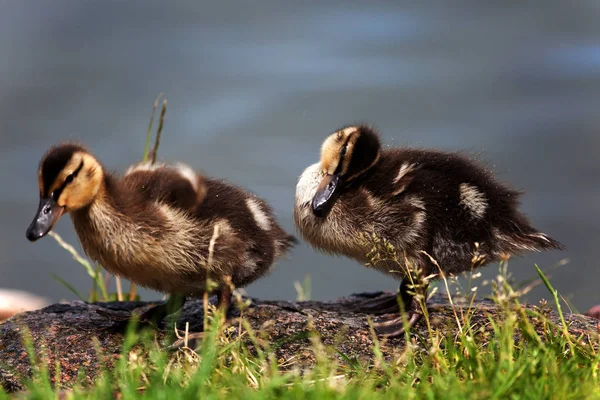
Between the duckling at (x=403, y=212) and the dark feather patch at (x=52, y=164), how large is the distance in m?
1.03

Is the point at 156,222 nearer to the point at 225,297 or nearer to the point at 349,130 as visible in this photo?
the point at 225,297

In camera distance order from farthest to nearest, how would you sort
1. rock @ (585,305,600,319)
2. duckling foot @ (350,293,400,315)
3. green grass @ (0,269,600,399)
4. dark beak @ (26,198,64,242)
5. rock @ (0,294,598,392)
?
rock @ (585,305,600,319), duckling foot @ (350,293,400,315), rock @ (0,294,598,392), dark beak @ (26,198,64,242), green grass @ (0,269,600,399)

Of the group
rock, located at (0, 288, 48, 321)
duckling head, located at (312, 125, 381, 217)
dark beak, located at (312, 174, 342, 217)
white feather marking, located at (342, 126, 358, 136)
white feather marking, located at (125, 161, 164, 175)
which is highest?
white feather marking, located at (342, 126, 358, 136)

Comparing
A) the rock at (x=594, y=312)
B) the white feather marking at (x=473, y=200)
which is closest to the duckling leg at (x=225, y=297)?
the white feather marking at (x=473, y=200)

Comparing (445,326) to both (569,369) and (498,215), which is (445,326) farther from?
(569,369)

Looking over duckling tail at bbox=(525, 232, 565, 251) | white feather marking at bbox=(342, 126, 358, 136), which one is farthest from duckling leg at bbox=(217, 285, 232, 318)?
duckling tail at bbox=(525, 232, 565, 251)

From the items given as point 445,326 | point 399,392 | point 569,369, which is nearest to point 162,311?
point 445,326

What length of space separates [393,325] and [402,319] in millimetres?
48

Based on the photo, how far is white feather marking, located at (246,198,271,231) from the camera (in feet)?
11.8

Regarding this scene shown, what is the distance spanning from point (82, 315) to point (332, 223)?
1.26 meters

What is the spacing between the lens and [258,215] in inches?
142

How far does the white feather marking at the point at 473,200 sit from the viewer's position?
3.50 meters

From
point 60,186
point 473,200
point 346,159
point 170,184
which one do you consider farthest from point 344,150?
point 60,186

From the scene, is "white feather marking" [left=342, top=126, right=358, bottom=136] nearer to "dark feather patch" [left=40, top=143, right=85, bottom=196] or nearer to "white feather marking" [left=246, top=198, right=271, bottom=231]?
"white feather marking" [left=246, top=198, right=271, bottom=231]
